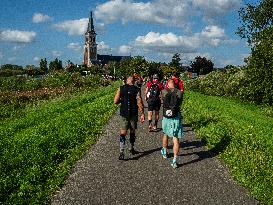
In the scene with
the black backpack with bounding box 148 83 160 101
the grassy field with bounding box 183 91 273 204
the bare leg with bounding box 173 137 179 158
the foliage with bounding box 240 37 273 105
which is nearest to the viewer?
the grassy field with bounding box 183 91 273 204

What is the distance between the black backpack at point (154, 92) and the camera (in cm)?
1595

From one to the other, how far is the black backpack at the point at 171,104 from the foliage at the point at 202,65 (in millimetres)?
87488

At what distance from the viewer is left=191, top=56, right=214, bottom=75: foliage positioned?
322ft

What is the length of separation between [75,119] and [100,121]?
1081mm

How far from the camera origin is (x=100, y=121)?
18453 mm

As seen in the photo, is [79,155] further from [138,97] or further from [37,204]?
[37,204]

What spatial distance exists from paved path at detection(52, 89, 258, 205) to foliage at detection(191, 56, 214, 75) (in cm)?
8707

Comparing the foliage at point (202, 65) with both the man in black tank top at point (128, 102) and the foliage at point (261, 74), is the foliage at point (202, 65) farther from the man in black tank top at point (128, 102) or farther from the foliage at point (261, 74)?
the man in black tank top at point (128, 102)

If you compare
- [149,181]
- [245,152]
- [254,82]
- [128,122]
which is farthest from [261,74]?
[149,181]

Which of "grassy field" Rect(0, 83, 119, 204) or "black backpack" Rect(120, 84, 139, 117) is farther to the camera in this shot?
"black backpack" Rect(120, 84, 139, 117)

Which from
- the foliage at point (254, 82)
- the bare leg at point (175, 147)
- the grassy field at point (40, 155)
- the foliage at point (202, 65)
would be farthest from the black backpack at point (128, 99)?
the foliage at point (202, 65)

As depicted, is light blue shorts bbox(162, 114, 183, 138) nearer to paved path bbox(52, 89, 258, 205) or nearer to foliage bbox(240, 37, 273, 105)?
paved path bbox(52, 89, 258, 205)

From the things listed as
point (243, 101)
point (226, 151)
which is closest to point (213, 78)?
point (243, 101)

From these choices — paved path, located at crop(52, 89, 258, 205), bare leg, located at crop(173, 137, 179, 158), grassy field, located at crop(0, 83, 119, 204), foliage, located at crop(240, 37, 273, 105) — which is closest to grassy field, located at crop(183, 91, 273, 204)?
paved path, located at crop(52, 89, 258, 205)
